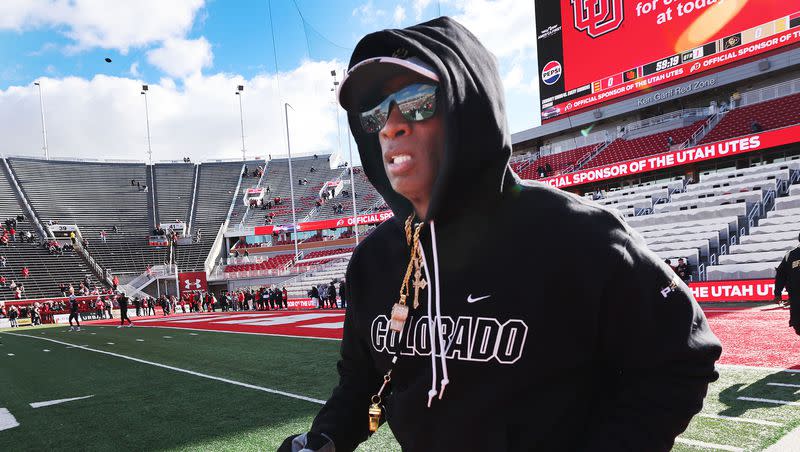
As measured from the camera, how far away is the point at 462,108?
1206mm

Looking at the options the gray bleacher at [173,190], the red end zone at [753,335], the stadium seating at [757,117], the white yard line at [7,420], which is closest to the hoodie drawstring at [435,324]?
the red end zone at [753,335]

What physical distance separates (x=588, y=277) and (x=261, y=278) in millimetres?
40972

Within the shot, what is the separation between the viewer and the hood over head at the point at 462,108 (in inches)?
47.2

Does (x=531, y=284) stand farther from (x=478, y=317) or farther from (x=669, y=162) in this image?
(x=669, y=162)

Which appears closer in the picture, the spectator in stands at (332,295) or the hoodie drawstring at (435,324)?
the hoodie drawstring at (435,324)

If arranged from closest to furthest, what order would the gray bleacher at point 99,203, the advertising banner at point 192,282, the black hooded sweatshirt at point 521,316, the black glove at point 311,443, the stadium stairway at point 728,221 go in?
the black hooded sweatshirt at point 521,316
the black glove at point 311,443
the stadium stairway at point 728,221
the advertising banner at point 192,282
the gray bleacher at point 99,203

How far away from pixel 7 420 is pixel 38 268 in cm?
3942

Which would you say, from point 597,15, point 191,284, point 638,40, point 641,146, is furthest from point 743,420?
point 191,284

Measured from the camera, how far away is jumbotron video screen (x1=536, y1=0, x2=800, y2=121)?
20.5m

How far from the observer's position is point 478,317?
1.22m

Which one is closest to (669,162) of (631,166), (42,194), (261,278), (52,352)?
(631,166)

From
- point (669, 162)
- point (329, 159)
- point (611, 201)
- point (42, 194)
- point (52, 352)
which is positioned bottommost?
point (52, 352)

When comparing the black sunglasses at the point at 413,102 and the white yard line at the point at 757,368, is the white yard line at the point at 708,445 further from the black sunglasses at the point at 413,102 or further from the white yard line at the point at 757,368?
the black sunglasses at the point at 413,102

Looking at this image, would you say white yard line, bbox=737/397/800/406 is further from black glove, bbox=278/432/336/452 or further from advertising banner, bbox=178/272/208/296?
advertising banner, bbox=178/272/208/296
